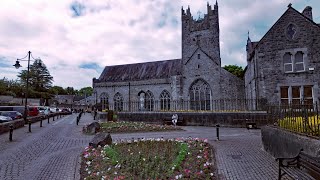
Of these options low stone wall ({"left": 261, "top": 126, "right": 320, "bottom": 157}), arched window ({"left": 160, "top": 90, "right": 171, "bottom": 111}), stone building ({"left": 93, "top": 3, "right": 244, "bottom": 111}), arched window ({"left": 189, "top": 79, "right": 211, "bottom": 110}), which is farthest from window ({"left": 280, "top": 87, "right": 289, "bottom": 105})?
arched window ({"left": 160, "top": 90, "right": 171, "bottom": 111})

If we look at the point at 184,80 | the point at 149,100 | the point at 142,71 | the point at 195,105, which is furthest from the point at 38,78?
the point at 195,105

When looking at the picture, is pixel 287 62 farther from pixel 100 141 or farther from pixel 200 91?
pixel 100 141

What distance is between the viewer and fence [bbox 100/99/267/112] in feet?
82.6

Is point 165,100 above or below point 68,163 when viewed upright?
above

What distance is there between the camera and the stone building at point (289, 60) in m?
22.6

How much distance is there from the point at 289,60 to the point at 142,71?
28826 mm

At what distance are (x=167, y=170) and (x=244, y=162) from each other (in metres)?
3.12

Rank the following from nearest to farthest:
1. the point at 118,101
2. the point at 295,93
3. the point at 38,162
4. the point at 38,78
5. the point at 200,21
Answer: the point at 38,162 → the point at 295,93 → the point at 200,21 → the point at 118,101 → the point at 38,78

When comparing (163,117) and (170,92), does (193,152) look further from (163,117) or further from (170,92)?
(170,92)

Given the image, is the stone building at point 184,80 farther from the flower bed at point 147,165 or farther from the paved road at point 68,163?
the flower bed at point 147,165

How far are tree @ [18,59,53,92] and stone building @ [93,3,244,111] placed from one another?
51.5 m

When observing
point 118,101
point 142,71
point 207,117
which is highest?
point 142,71

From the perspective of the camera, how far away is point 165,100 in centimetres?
4241

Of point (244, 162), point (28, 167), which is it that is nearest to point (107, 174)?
point (28, 167)
